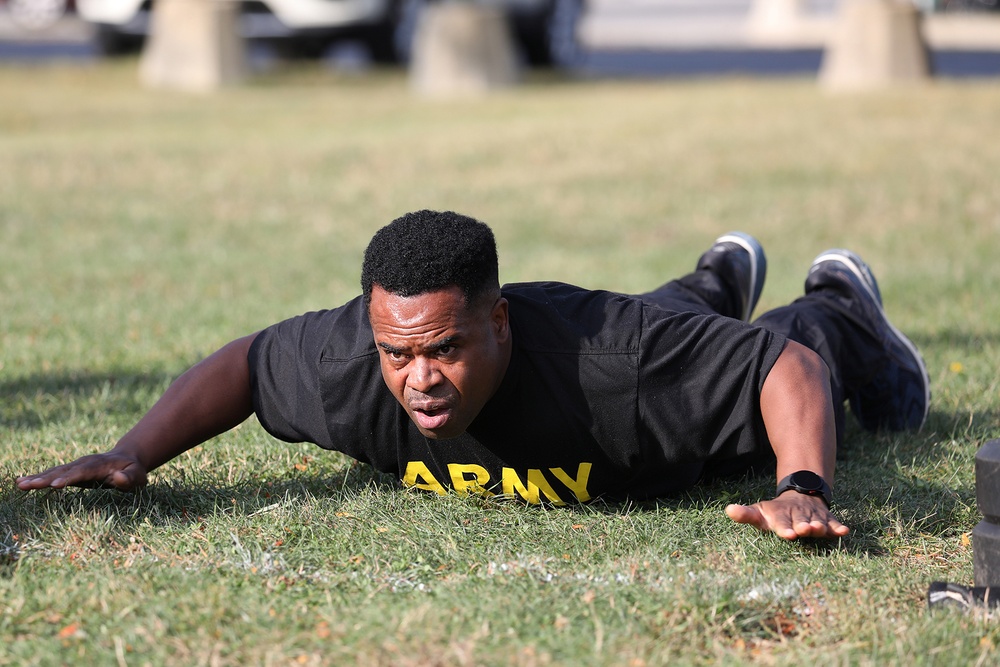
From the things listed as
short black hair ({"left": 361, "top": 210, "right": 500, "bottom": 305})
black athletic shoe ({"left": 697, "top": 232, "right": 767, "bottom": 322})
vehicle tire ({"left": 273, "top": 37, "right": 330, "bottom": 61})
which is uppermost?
short black hair ({"left": 361, "top": 210, "right": 500, "bottom": 305})

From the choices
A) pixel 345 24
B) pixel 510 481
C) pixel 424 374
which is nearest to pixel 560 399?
pixel 510 481

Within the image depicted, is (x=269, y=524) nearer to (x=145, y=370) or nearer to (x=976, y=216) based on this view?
(x=145, y=370)

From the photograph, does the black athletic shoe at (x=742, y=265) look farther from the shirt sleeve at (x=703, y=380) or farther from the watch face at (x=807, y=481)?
the watch face at (x=807, y=481)

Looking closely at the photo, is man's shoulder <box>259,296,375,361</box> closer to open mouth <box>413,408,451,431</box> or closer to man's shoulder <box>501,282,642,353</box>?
open mouth <box>413,408,451,431</box>

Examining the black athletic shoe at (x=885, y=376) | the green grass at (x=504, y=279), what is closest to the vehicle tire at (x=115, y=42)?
the green grass at (x=504, y=279)

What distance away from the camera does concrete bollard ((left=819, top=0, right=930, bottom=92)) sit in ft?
50.7

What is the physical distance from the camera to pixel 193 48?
17297 millimetres

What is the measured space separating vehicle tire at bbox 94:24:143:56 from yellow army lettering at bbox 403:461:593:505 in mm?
17023

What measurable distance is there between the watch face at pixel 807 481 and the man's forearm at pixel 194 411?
1.67 m

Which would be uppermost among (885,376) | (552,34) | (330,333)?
(330,333)

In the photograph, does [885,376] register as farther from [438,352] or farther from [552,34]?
[552,34]

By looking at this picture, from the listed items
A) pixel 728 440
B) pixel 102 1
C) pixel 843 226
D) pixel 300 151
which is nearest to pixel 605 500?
pixel 728 440

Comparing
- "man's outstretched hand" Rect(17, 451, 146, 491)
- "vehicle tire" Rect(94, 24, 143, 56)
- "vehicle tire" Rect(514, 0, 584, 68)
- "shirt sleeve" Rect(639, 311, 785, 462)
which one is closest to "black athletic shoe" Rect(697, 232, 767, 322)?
"shirt sleeve" Rect(639, 311, 785, 462)

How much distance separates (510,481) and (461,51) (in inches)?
536
